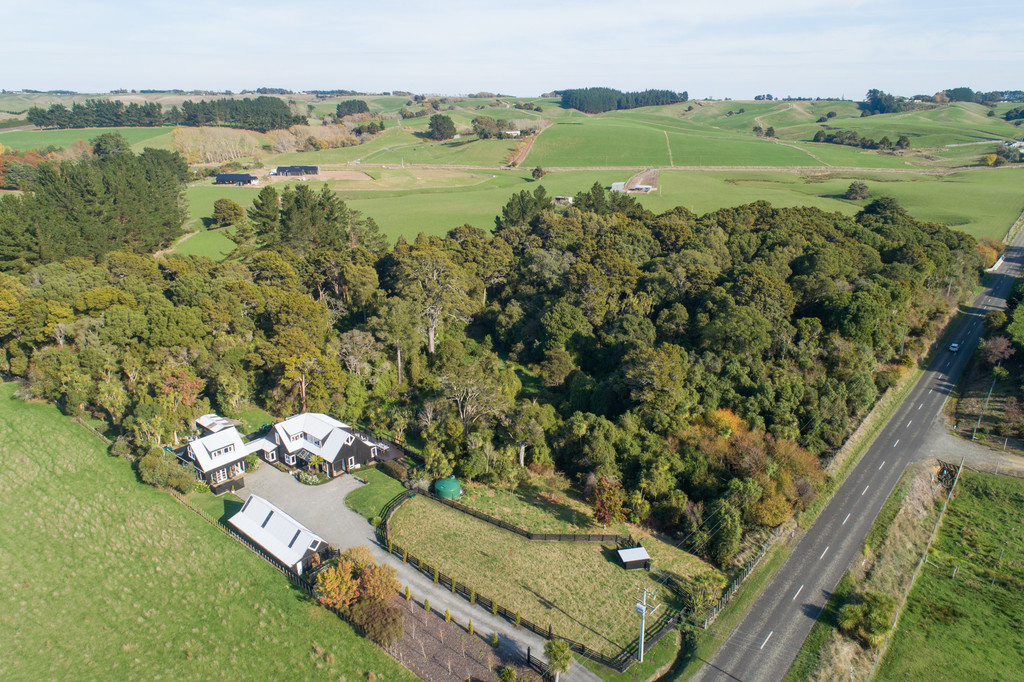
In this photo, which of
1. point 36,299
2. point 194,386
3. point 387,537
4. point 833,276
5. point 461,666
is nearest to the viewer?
point 461,666

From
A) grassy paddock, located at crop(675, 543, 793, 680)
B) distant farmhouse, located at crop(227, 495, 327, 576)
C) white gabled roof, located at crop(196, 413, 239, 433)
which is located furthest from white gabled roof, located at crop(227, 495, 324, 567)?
grassy paddock, located at crop(675, 543, 793, 680)

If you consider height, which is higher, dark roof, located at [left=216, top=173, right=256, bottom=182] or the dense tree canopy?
dark roof, located at [left=216, top=173, right=256, bottom=182]

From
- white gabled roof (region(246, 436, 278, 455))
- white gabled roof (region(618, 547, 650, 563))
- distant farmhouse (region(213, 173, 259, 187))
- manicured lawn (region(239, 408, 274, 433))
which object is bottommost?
white gabled roof (region(618, 547, 650, 563))

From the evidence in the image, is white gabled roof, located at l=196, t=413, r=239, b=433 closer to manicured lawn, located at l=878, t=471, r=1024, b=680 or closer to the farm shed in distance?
the farm shed in distance

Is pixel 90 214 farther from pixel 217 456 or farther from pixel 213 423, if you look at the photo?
pixel 217 456

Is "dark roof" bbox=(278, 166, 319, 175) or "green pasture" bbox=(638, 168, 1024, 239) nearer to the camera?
"green pasture" bbox=(638, 168, 1024, 239)

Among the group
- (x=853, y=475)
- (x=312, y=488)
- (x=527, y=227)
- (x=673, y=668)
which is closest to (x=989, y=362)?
(x=853, y=475)

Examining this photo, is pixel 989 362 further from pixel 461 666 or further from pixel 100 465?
pixel 100 465
